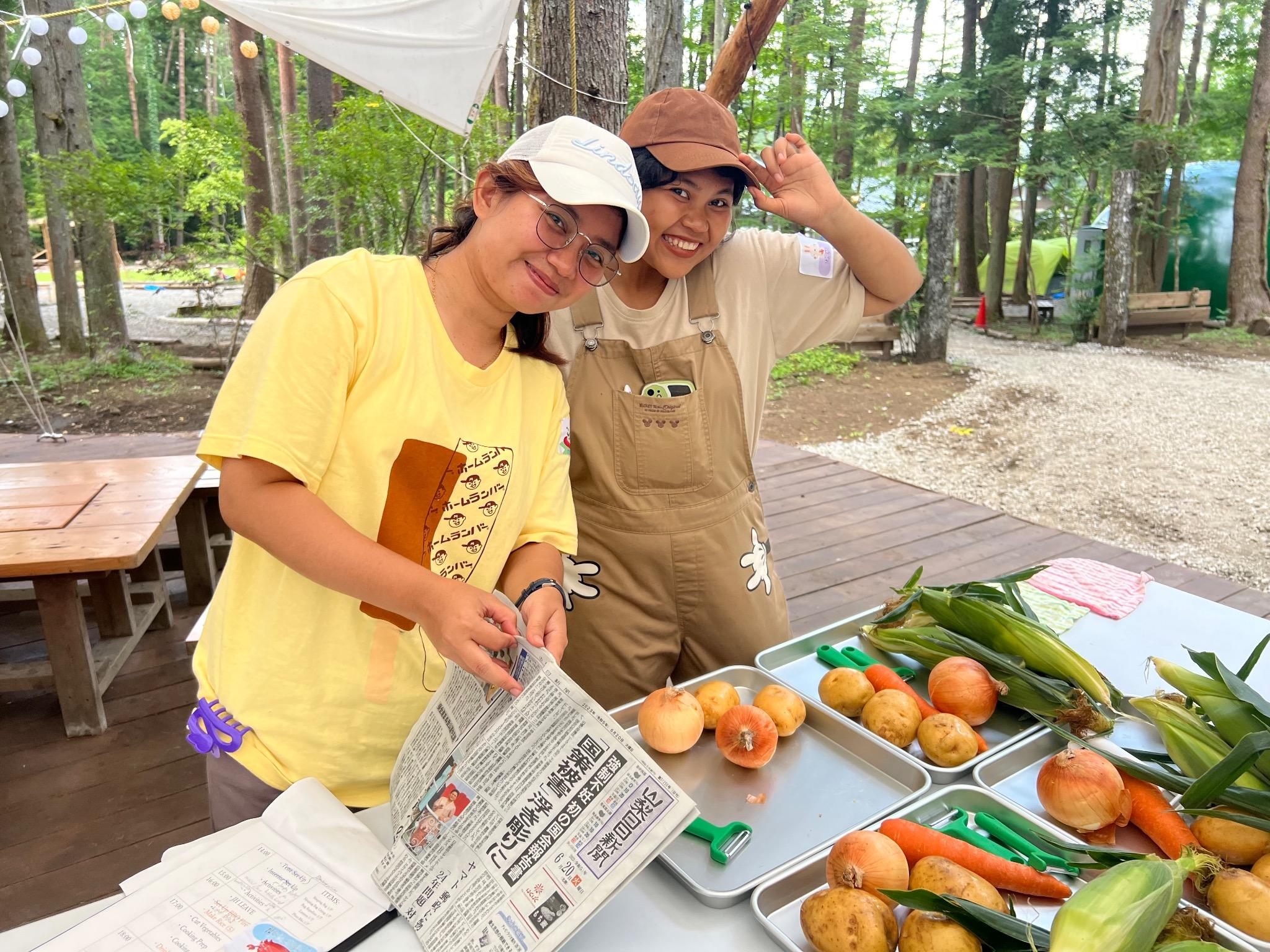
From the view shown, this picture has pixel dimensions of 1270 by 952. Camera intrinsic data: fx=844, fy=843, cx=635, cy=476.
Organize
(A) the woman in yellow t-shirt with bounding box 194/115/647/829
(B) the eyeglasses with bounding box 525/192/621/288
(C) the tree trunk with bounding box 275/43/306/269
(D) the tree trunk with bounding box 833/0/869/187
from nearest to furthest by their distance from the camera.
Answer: (A) the woman in yellow t-shirt with bounding box 194/115/647/829 < (B) the eyeglasses with bounding box 525/192/621/288 < (C) the tree trunk with bounding box 275/43/306/269 < (D) the tree trunk with bounding box 833/0/869/187

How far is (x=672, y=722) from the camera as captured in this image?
1389 millimetres

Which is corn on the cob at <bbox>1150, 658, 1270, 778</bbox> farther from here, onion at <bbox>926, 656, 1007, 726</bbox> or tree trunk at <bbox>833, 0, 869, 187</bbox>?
tree trunk at <bbox>833, 0, 869, 187</bbox>

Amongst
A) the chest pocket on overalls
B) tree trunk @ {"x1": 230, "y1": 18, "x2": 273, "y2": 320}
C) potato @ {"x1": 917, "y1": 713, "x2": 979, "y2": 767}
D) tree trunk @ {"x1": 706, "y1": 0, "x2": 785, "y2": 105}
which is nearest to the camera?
potato @ {"x1": 917, "y1": 713, "x2": 979, "y2": 767}

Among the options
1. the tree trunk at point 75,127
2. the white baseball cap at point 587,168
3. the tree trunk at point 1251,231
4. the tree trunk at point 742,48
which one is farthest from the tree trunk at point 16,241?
the tree trunk at point 1251,231

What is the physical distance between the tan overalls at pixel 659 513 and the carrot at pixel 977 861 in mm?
759

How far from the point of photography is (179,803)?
2576 millimetres

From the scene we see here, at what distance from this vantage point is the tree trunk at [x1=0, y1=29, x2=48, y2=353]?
27.0 feet

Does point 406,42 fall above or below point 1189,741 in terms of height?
above

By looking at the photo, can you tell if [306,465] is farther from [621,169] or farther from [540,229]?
[621,169]

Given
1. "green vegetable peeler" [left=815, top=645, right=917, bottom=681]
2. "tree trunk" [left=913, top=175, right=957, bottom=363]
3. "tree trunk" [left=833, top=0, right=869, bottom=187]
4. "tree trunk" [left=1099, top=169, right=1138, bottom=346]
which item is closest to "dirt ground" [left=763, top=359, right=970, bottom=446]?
"tree trunk" [left=913, top=175, right=957, bottom=363]

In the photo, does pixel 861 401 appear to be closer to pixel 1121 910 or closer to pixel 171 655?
pixel 171 655

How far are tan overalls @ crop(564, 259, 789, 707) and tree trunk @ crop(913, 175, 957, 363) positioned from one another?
27.2 ft

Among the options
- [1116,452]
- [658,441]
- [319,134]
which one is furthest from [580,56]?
[1116,452]

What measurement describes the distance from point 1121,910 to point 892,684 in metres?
0.63
